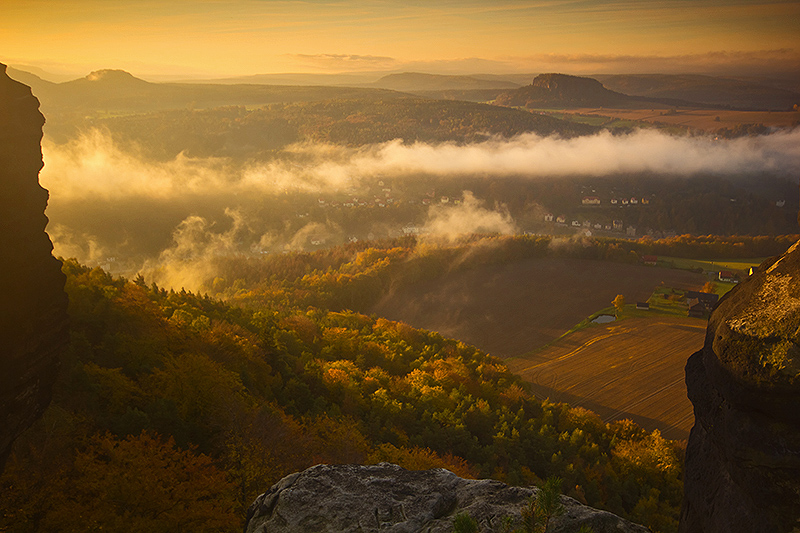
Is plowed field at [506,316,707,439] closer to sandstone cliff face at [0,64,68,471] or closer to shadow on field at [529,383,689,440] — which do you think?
shadow on field at [529,383,689,440]

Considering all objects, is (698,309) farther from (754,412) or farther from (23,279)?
(23,279)

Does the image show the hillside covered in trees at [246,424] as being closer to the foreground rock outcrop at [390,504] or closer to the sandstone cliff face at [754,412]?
the foreground rock outcrop at [390,504]

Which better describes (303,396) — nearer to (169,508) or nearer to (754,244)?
(169,508)

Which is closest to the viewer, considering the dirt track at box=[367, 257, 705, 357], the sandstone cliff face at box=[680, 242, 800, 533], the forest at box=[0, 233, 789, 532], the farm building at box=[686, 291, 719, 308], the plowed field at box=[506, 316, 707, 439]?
the sandstone cliff face at box=[680, 242, 800, 533]

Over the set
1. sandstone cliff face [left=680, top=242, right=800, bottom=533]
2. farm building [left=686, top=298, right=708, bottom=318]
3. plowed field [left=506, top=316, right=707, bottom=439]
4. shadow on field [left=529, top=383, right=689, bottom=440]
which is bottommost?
shadow on field [left=529, top=383, right=689, bottom=440]

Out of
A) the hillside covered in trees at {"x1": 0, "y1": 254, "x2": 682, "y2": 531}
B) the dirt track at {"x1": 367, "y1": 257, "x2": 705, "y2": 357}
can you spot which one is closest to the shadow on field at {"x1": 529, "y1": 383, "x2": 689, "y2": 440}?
the hillside covered in trees at {"x1": 0, "y1": 254, "x2": 682, "y2": 531}

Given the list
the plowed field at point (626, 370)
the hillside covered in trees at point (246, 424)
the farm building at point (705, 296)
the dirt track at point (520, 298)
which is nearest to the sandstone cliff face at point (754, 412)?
the hillside covered in trees at point (246, 424)

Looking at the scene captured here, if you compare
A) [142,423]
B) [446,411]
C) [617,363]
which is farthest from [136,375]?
[617,363]
